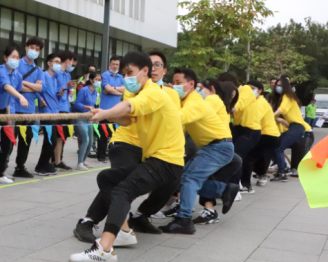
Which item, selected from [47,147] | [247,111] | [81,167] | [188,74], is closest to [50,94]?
[47,147]

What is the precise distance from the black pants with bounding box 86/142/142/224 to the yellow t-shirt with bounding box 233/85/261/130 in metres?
3.18

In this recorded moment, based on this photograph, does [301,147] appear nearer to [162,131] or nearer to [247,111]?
[247,111]

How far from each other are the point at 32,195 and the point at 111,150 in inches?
90.2

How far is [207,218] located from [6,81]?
3.52 metres

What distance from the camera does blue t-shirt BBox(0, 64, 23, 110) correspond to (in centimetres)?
773

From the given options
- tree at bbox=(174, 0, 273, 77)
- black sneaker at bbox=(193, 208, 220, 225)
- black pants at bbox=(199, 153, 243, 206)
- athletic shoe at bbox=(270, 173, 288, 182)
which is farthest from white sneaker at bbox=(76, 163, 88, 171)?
tree at bbox=(174, 0, 273, 77)

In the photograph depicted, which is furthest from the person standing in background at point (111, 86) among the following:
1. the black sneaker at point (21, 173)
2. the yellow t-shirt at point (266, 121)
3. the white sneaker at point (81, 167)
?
the yellow t-shirt at point (266, 121)

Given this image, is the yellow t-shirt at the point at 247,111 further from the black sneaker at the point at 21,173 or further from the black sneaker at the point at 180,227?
the black sneaker at the point at 21,173

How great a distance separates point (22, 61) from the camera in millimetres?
8547

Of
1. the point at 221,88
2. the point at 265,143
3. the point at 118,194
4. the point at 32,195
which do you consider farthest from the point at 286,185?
the point at 118,194

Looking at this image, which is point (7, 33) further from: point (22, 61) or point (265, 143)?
point (265, 143)

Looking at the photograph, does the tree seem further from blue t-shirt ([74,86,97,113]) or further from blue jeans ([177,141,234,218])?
blue jeans ([177,141,234,218])

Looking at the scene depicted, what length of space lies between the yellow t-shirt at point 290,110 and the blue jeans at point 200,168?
398cm

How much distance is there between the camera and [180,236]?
5.43 metres
